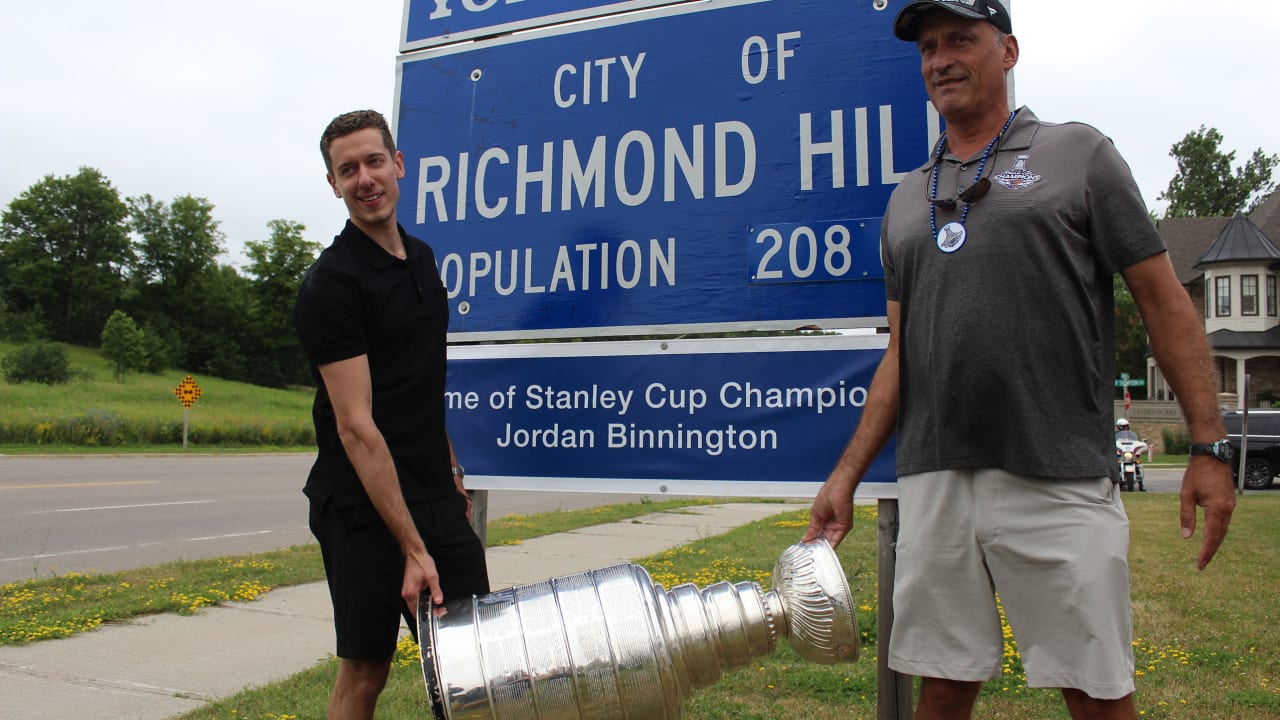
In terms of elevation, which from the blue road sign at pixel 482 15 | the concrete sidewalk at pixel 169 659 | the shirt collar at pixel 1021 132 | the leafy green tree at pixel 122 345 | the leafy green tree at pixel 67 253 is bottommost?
the concrete sidewalk at pixel 169 659

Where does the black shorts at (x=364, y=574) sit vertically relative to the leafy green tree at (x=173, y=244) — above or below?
below

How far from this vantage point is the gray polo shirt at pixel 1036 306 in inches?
69.3

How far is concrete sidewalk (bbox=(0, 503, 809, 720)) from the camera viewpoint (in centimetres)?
352

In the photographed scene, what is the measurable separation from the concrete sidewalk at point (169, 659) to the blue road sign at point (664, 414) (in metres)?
1.71

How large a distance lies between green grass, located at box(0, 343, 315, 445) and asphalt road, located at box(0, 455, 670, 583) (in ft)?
17.5

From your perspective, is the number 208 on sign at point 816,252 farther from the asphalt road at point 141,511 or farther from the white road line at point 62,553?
the white road line at point 62,553

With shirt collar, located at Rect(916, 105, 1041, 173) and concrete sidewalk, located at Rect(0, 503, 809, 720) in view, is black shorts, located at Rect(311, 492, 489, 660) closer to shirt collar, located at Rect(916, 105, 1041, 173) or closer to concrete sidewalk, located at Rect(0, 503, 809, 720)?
shirt collar, located at Rect(916, 105, 1041, 173)

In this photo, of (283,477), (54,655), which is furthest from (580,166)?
(283,477)

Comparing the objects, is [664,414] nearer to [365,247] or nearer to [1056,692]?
[365,247]

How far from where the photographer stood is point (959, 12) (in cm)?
191

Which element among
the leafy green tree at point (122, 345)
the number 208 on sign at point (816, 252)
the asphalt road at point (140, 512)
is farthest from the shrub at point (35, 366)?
the number 208 on sign at point (816, 252)

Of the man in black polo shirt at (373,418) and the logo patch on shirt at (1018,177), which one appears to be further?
the man in black polo shirt at (373,418)

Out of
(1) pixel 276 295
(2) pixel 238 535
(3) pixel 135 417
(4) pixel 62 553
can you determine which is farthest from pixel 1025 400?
(1) pixel 276 295

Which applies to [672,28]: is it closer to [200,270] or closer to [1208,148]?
[1208,148]
